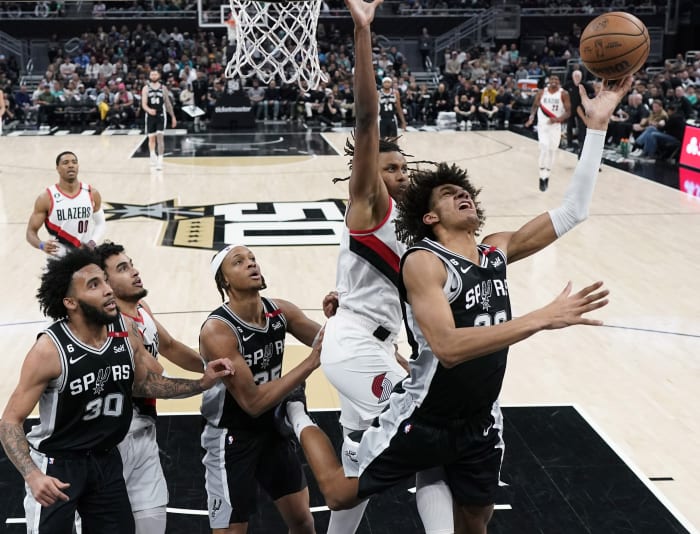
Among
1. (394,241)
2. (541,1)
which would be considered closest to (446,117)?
(541,1)

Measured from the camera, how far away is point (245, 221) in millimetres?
12109

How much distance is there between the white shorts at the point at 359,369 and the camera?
3.65 m

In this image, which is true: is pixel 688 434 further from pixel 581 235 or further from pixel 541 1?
pixel 541 1

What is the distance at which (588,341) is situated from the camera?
7.49 m

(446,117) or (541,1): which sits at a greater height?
(541,1)

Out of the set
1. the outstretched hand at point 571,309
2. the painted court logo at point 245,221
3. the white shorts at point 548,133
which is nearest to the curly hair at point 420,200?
the outstretched hand at point 571,309

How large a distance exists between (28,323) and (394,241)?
5.13 meters

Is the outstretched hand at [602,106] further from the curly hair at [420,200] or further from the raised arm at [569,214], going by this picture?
the curly hair at [420,200]

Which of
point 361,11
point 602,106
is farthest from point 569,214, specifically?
point 361,11

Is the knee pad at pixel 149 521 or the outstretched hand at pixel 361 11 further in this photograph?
the knee pad at pixel 149 521

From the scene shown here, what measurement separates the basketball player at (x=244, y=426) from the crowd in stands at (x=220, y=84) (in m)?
18.6

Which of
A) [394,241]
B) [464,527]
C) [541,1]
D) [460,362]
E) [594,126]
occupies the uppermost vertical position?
[541,1]

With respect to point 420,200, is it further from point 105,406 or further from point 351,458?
point 105,406

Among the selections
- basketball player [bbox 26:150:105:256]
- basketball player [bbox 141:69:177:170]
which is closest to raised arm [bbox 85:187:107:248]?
basketball player [bbox 26:150:105:256]
